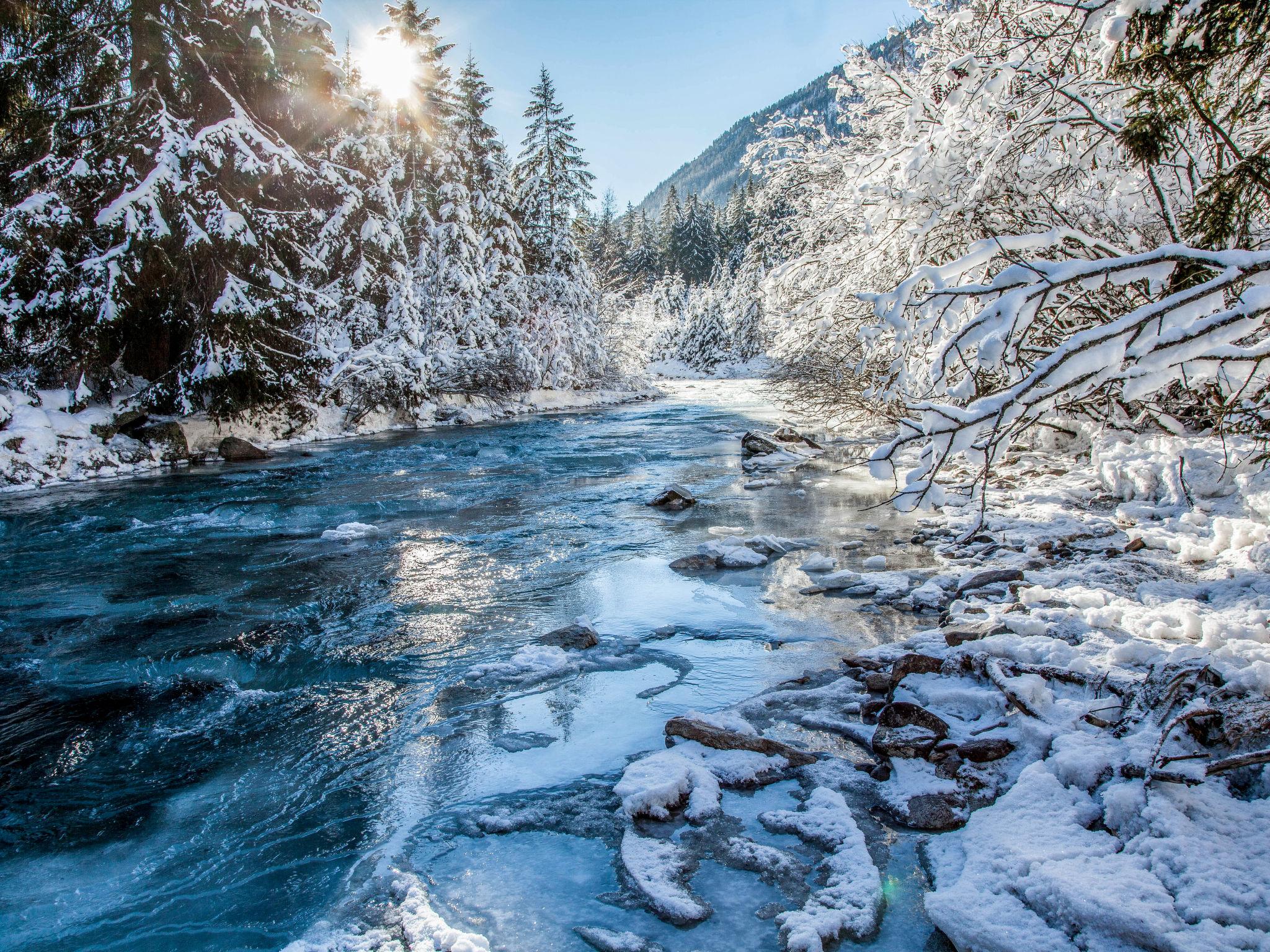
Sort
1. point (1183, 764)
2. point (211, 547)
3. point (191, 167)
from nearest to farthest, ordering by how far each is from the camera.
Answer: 1. point (1183, 764)
2. point (211, 547)
3. point (191, 167)

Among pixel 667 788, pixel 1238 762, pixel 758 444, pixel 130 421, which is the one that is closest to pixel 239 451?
pixel 130 421

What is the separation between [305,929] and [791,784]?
7.52 ft

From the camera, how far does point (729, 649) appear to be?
17.7 ft

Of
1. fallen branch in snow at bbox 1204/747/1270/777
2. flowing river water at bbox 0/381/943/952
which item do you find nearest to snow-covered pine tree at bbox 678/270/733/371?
flowing river water at bbox 0/381/943/952

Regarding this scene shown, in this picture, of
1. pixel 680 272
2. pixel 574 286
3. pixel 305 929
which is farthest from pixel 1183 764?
pixel 680 272

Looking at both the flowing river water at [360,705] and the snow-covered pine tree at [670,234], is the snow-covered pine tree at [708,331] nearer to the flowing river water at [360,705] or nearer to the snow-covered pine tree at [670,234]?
the snow-covered pine tree at [670,234]

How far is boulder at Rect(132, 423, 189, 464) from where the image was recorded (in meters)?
15.3

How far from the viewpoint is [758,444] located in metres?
15.4

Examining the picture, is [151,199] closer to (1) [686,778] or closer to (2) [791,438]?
(2) [791,438]

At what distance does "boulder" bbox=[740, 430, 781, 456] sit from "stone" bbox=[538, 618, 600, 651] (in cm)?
995

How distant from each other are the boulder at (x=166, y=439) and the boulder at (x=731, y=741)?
1558 centimetres

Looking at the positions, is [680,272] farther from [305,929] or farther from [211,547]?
[305,929]

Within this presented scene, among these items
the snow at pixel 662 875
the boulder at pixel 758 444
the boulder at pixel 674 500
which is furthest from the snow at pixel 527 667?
the boulder at pixel 758 444

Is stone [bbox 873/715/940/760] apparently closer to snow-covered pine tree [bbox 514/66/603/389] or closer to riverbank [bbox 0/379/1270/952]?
riverbank [bbox 0/379/1270/952]
